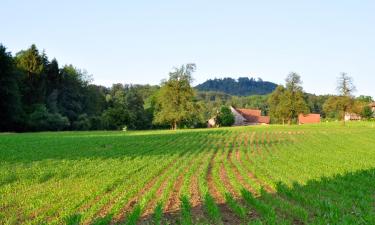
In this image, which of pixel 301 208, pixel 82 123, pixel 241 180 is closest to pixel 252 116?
pixel 82 123

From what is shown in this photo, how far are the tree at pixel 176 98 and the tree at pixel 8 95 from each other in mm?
26484

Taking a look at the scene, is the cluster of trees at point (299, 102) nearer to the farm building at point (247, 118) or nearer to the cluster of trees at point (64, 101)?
the cluster of trees at point (64, 101)

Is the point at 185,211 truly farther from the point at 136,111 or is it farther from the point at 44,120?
the point at 136,111

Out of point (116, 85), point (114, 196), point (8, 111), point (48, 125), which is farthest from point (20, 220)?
point (116, 85)

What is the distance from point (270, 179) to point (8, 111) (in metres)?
55.4

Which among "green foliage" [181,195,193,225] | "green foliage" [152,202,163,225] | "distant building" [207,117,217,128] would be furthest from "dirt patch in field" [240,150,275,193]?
"distant building" [207,117,217,128]

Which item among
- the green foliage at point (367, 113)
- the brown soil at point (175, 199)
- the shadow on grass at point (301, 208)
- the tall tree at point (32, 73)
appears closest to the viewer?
the shadow on grass at point (301, 208)

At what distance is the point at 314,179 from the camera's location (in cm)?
1461

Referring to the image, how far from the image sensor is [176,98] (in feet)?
252

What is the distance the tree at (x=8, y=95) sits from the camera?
59.9m

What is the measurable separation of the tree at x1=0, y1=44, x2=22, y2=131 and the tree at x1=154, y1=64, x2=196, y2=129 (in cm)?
2648

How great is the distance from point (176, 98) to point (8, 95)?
30.8 meters

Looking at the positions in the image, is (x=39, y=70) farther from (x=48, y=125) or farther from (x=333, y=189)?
(x=333, y=189)

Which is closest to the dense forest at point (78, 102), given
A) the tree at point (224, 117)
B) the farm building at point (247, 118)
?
the tree at point (224, 117)
